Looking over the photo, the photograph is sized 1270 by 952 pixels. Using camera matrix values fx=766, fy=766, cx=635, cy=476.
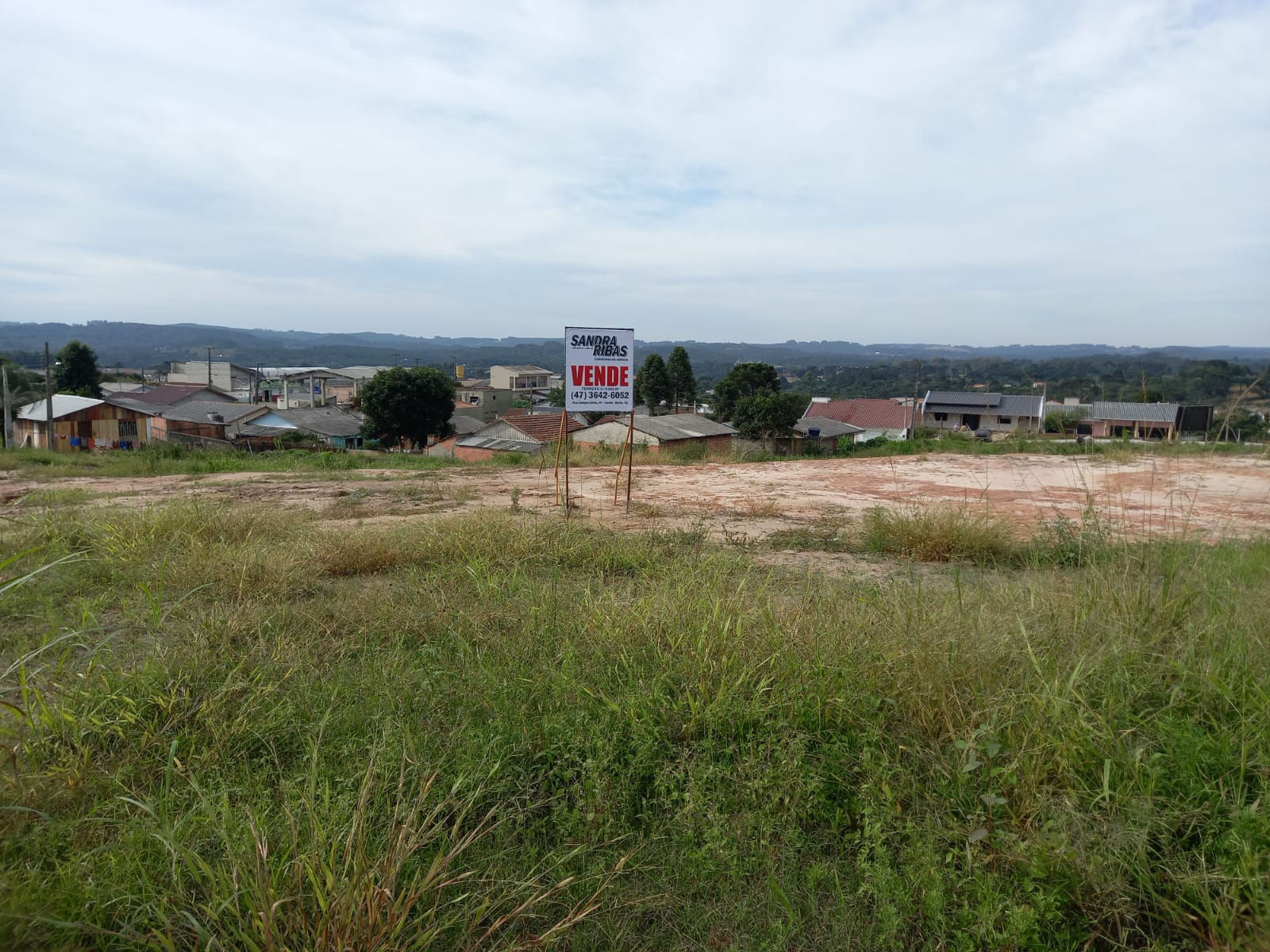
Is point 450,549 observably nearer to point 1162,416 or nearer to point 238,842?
point 238,842

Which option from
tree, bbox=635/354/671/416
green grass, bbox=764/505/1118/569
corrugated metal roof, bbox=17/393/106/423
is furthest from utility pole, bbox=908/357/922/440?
corrugated metal roof, bbox=17/393/106/423

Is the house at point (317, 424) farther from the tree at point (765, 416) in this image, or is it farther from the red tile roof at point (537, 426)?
the tree at point (765, 416)

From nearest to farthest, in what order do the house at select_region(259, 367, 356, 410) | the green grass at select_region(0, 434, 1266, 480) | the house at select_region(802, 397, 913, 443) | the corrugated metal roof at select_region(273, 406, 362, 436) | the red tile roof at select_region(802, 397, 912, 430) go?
the green grass at select_region(0, 434, 1266, 480) < the corrugated metal roof at select_region(273, 406, 362, 436) < the house at select_region(802, 397, 913, 443) < the red tile roof at select_region(802, 397, 912, 430) < the house at select_region(259, 367, 356, 410)

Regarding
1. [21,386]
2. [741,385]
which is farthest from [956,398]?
[21,386]

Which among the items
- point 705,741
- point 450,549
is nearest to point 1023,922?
point 705,741

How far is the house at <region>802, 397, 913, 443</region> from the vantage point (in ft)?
156

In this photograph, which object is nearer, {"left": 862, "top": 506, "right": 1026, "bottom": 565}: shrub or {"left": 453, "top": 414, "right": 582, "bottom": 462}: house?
{"left": 862, "top": 506, "right": 1026, "bottom": 565}: shrub

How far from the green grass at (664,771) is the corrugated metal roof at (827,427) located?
1496 inches

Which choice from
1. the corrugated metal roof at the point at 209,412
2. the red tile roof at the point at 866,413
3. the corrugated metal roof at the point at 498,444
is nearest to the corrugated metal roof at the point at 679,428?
the corrugated metal roof at the point at 498,444

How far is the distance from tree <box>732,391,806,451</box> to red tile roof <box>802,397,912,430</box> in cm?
1169

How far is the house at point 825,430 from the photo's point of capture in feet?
125

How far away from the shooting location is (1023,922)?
2.19 metres

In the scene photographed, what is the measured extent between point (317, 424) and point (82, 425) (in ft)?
42.6

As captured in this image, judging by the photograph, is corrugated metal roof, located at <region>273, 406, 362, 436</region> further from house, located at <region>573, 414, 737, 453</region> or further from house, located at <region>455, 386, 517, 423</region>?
house, located at <region>573, 414, 737, 453</region>
